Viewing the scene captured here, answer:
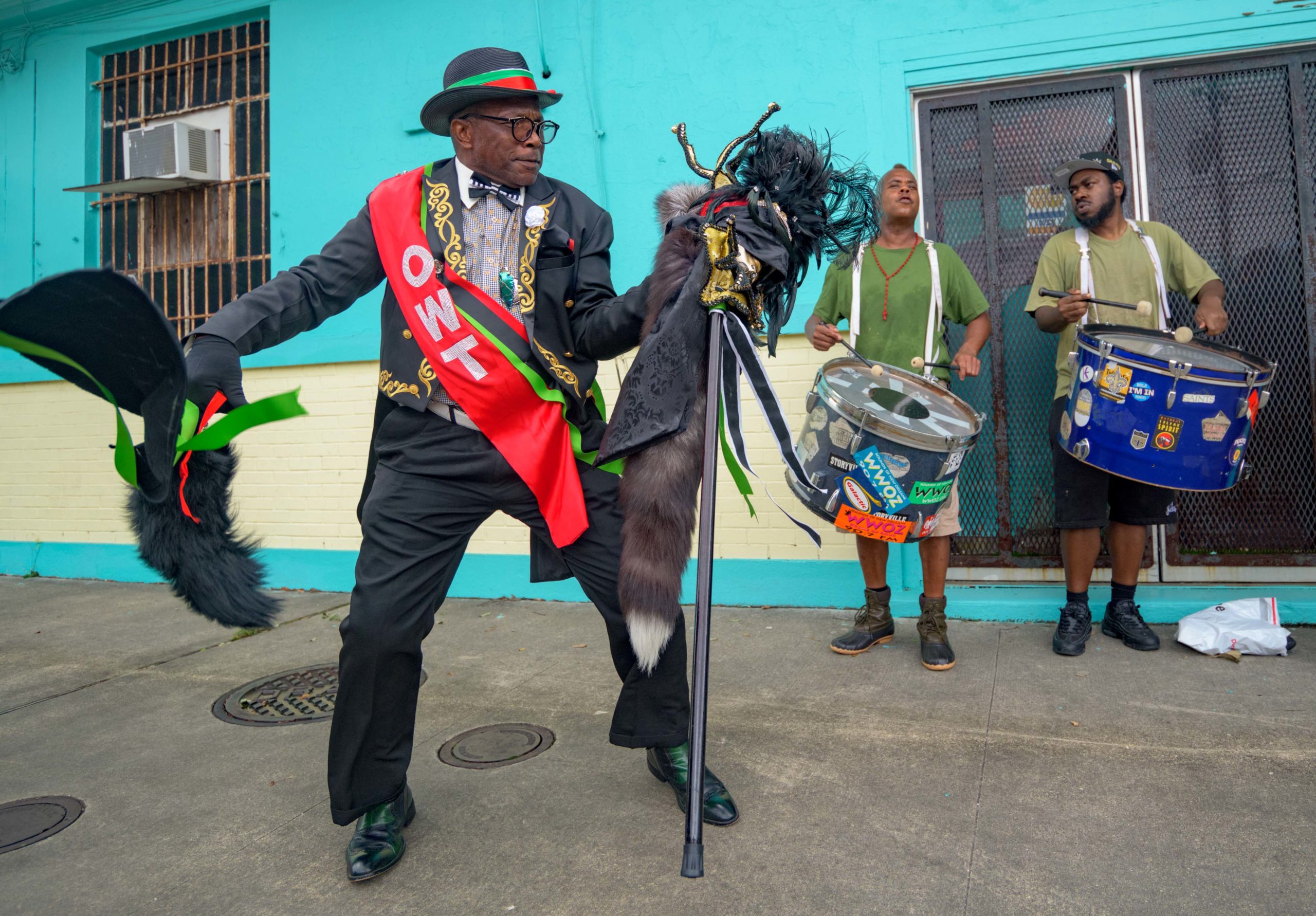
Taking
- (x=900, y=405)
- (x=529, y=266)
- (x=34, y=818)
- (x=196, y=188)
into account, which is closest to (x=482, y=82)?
(x=529, y=266)

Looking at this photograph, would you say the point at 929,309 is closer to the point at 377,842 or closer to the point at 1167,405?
the point at 1167,405

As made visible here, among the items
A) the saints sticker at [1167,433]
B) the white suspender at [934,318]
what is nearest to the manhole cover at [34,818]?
the white suspender at [934,318]

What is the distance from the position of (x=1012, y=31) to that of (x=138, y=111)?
5.99 meters

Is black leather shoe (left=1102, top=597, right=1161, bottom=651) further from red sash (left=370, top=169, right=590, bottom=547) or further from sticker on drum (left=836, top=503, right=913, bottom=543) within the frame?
red sash (left=370, top=169, right=590, bottom=547)

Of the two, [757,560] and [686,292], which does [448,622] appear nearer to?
[757,560]

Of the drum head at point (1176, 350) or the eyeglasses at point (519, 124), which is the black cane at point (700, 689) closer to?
the eyeglasses at point (519, 124)

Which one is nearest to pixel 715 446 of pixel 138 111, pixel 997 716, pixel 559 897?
pixel 559 897

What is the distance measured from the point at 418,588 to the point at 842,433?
56.8 inches

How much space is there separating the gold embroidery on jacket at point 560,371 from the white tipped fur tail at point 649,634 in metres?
0.68

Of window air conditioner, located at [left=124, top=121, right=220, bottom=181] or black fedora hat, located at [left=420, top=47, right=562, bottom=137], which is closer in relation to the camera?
black fedora hat, located at [left=420, top=47, right=562, bottom=137]

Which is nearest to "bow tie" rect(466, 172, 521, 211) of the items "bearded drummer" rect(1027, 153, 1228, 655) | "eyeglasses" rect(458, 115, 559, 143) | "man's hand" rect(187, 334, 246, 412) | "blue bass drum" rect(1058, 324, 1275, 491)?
"eyeglasses" rect(458, 115, 559, 143)

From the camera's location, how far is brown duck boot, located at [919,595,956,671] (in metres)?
3.89

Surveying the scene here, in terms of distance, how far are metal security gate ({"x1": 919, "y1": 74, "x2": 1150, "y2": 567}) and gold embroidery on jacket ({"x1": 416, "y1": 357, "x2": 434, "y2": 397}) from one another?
3.18m

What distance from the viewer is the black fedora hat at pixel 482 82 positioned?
246 cm
